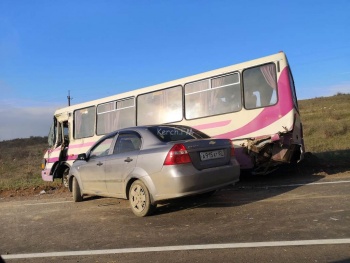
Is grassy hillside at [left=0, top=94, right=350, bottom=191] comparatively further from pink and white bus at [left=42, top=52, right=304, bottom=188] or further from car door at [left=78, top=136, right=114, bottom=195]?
car door at [left=78, top=136, right=114, bottom=195]

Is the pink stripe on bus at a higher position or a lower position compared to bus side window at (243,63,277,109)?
lower

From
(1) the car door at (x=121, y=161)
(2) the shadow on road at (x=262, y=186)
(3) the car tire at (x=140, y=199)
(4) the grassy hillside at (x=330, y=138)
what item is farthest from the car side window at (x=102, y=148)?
(4) the grassy hillside at (x=330, y=138)

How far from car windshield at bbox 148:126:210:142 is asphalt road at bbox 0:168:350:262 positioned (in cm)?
136

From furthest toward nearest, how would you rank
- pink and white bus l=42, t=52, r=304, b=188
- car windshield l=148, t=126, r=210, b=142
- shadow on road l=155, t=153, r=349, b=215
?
1. pink and white bus l=42, t=52, r=304, b=188
2. shadow on road l=155, t=153, r=349, b=215
3. car windshield l=148, t=126, r=210, b=142

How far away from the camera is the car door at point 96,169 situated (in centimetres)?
764

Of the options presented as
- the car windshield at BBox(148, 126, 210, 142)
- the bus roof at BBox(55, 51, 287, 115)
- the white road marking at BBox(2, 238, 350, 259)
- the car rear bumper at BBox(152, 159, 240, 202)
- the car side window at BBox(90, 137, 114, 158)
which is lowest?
the white road marking at BBox(2, 238, 350, 259)

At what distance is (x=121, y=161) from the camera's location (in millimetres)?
7043

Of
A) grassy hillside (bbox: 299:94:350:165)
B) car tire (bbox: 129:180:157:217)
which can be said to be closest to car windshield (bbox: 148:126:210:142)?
Answer: car tire (bbox: 129:180:157:217)

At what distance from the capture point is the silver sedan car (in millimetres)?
6117

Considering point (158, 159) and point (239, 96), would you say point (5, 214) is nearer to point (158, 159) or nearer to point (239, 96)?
point (158, 159)

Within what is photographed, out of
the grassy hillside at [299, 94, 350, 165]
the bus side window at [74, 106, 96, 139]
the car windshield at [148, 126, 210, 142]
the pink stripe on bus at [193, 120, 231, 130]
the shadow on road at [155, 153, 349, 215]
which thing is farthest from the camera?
the grassy hillside at [299, 94, 350, 165]

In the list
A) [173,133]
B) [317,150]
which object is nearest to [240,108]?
[173,133]

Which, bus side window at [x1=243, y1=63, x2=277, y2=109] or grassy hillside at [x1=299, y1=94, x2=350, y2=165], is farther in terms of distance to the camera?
grassy hillside at [x1=299, y1=94, x2=350, y2=165]

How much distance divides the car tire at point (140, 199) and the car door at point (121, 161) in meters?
0.28
